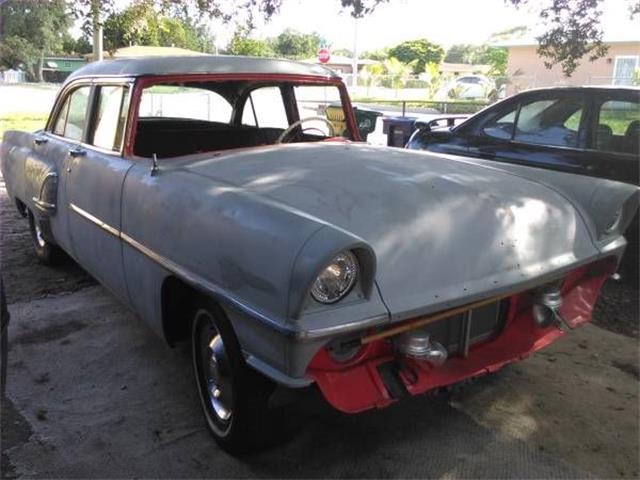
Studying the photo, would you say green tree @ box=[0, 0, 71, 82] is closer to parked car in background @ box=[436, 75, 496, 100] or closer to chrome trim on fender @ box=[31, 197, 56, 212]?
parked car in background @ box=[436, 75, 496, 100]

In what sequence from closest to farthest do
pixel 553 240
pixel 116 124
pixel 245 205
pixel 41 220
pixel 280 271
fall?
pixel 280 271 → pixel 245 205 → pixel 553 240 → pixel 116 124 → pixel 41 220

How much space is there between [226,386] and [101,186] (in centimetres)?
147

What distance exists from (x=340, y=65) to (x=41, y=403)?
7264 centimetres

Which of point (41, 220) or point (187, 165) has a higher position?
point (187, 165)

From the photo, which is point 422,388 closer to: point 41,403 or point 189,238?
point 189,238

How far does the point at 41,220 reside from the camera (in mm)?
4562

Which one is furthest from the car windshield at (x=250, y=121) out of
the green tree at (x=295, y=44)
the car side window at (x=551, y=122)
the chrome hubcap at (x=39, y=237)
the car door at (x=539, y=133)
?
the green tree at (x=295, y=44)

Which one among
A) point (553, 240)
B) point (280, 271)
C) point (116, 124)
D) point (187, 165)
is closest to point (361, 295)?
point (280, 271)

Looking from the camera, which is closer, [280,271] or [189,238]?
[280,271]

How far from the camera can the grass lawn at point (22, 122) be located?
15.2m

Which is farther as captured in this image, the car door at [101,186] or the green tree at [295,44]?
the green tree at [295,44]

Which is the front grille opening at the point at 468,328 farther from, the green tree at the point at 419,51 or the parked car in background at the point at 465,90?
the green tree at the point at 419,51

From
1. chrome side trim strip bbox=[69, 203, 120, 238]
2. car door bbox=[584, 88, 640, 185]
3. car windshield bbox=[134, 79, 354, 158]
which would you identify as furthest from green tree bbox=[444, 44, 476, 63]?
chrome side trim strip bbox=[69, 203, 120, 238]

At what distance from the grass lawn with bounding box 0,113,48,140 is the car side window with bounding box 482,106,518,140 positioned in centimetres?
1226
